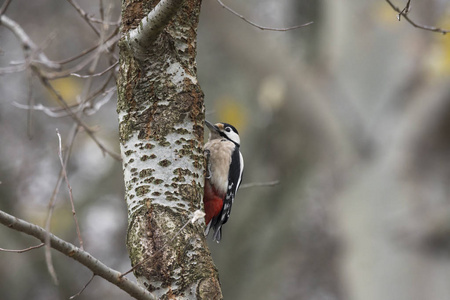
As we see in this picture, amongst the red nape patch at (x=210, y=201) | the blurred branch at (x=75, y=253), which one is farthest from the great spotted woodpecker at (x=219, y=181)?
the blurred branch at (x=75, y=253)

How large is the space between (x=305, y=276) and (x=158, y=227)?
709 cm

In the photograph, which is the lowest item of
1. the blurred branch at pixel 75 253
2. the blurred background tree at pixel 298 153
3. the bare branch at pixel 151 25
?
the blurred background tree at pixel 298 153

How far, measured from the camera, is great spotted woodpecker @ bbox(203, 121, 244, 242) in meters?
4.26

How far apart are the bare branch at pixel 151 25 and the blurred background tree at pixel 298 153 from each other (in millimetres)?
1009

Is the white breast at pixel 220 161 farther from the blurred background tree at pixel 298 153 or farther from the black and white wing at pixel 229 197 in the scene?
the blurred background tree at pixel 298 153

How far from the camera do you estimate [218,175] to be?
171 inches

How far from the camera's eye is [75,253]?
6.00ft

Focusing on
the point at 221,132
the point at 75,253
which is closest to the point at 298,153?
the point at 221,132

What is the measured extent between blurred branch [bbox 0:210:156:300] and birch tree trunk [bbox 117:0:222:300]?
0.45 m

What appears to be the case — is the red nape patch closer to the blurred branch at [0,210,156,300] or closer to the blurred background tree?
the blurred background tree

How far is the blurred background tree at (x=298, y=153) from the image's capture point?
566 centimetres

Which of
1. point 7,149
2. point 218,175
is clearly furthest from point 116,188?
point 218,175

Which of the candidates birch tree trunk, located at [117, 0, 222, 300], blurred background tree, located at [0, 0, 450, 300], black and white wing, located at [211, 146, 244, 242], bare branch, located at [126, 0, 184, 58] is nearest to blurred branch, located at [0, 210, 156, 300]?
birch tree trunk, located at [117, 0, 222, 300]

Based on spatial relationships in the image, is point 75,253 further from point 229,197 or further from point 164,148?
point 229,197
